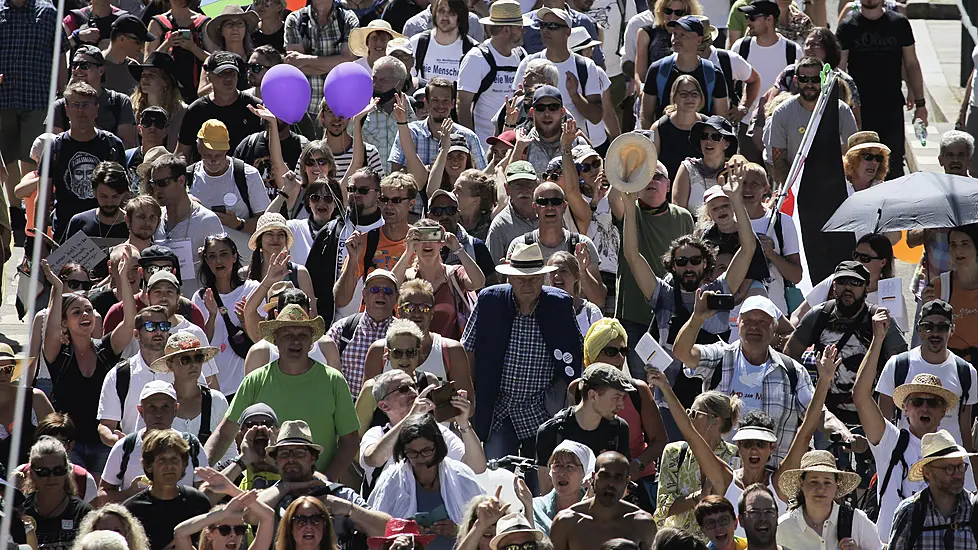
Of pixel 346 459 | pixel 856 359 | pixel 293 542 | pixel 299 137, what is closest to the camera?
pixel 293 542

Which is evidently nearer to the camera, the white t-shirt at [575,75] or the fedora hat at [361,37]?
the white t-shirt at [575,75]

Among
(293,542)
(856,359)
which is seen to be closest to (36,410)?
(293,542)

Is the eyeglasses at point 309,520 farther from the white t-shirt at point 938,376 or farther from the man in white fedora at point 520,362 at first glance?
the white t-shirt at point 938,376

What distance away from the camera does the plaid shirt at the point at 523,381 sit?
35.9 feet

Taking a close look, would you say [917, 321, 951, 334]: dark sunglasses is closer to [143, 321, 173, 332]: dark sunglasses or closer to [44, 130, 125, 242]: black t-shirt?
[143, 321, 173, 332]: dark sunglasses

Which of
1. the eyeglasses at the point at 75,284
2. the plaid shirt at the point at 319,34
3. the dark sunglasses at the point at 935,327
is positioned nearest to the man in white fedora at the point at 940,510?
the dark sunglasses at the point at 935,327

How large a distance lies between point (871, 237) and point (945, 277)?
502 mm

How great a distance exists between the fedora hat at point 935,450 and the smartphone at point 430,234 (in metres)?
2.99

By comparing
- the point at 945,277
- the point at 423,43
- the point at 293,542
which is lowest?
the point at 293,542

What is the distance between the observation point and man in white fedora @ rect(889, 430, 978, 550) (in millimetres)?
9742

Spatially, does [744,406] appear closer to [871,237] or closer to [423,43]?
[871,237]

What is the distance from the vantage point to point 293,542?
905 centimetres

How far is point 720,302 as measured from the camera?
11195 millimetres

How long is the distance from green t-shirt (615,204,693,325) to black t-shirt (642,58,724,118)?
2.09m
